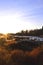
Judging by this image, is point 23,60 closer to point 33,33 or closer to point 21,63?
point 21,63

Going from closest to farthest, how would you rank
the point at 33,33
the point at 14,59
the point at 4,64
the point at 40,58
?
the point at 4,64, the point at 14,59, the point at 40,58, the point at 33,33

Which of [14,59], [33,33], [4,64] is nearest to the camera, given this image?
[4,64]

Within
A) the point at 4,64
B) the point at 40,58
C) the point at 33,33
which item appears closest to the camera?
the point at 4,64

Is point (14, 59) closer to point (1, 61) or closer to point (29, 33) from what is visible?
point (1, 61)

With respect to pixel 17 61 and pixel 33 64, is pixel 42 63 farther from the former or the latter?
pixel 17 61

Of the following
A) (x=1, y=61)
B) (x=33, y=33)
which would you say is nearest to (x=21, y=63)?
(x=1, y=61)

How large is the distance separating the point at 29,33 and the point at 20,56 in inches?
4039

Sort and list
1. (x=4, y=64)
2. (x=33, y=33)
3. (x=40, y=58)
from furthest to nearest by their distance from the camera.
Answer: (x=33, y=33) < (x=40, y=58) < (x=4, y=64)

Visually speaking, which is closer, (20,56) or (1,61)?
(1,61)

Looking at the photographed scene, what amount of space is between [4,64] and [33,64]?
3063 millimetres

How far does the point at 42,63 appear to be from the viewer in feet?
71.9

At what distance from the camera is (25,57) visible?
76.3ft

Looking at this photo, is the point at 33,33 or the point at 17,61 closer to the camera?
the point at 17,61

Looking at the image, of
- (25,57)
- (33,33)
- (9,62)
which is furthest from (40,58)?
(33,33)
